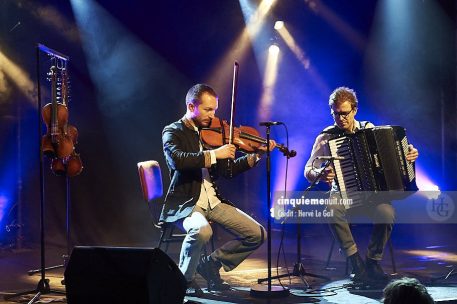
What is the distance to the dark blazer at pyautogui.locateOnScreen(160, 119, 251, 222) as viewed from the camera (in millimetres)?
4535

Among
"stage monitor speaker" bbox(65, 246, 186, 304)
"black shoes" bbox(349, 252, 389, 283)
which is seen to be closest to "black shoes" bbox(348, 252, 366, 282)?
"black shoes" bbox(349, 252, 389, 283)

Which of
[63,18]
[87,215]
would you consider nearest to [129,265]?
[87,215]

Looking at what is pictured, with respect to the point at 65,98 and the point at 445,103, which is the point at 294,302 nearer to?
the point at 65,98

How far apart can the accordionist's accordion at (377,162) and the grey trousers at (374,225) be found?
0.95 ft

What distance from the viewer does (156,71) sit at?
7.85 meters

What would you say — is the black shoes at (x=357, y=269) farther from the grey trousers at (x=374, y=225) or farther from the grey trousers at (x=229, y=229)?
the grey trousers at (x=229, y=229)

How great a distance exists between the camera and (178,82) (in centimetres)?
793

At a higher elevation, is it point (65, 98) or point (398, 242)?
point (65, 98)

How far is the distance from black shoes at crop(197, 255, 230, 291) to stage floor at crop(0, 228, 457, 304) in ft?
0.35

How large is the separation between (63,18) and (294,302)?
4.89m

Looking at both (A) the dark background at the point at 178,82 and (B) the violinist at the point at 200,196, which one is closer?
(B) the violinist at the point at 200,196

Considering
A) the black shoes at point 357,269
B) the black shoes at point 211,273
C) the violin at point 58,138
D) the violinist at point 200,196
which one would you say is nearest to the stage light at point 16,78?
the violin at point 58,138

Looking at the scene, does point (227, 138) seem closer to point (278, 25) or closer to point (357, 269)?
point (357, 269)

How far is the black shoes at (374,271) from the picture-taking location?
497cm
